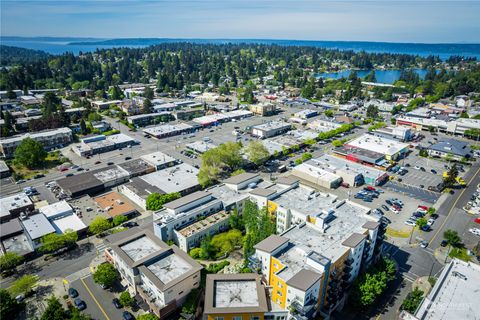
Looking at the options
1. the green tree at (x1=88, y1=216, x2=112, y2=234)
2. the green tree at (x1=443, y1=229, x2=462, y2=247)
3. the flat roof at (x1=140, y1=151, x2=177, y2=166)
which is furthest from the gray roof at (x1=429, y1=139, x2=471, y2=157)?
the green tree at (x1=88, y1=216, x2=112, y2=234)

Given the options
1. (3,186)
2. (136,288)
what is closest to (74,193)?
(3,186)

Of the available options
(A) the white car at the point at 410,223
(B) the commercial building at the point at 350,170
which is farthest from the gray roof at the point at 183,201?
(A) the white car at the point at 410,223

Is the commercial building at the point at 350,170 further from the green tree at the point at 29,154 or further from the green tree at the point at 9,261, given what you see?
the green tree at the point at 29,154

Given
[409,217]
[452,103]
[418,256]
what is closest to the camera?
[418,256]

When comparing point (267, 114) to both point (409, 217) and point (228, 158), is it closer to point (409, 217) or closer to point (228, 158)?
point (228, 158)

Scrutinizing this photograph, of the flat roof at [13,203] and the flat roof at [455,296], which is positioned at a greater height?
the flat roof at [455,296]

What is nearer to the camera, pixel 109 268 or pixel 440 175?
pixel 109 268
